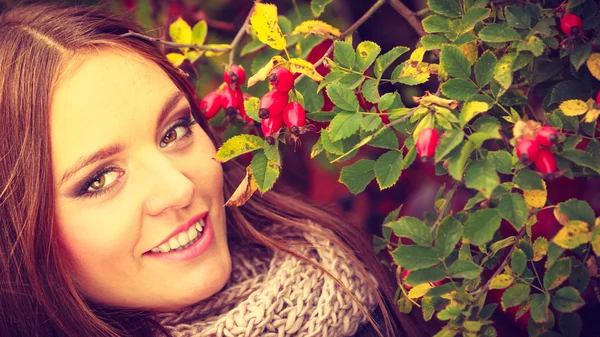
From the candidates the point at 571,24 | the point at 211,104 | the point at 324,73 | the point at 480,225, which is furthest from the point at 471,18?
the point at 324,73

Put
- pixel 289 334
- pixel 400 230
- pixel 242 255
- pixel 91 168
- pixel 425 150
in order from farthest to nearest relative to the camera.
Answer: pixel 242 255 < pixel 289 334 < pixel 91 168 < pixel 400 230 < pixel 425 150

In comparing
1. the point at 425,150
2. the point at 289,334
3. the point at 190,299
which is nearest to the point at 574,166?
the point at 425,150

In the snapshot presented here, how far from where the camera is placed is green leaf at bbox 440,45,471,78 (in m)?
1.17

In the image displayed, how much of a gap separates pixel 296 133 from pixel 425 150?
0.89 feet

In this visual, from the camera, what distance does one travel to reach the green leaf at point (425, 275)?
1140mm

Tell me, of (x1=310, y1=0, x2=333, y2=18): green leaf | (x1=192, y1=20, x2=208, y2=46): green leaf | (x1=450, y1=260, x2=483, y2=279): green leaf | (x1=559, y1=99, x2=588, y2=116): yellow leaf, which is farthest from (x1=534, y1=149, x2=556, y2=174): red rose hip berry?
(x1=192, y1=20, x2=208, y2=46): green leaf

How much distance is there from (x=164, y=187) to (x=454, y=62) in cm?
65

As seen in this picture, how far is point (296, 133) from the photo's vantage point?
1192mm

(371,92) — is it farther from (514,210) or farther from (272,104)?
Answer: (514,210)

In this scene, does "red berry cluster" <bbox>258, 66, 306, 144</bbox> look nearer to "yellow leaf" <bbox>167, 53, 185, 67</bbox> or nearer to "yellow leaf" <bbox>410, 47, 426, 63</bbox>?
"yellow leaf" <bbox>410, 47, 426, 63</bbox>

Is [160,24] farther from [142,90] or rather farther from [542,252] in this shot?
[542,252]

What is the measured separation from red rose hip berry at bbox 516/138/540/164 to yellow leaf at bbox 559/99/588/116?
121 millimetres

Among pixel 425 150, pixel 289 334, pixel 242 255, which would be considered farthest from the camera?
pixel 242 255

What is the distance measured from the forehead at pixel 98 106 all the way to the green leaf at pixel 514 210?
749mm
